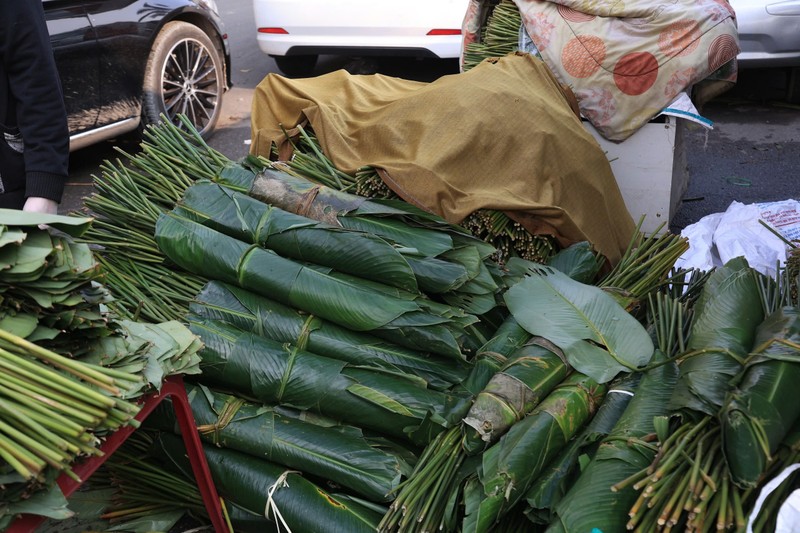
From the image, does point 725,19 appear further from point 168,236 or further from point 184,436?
point 184,436

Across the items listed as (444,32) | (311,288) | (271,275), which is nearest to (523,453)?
(311,288)

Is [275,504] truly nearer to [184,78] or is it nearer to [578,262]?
[578,262]

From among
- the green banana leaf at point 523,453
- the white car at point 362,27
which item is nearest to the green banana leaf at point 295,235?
the green banana leaf at point 523,453

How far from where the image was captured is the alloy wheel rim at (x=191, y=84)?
5629 mm

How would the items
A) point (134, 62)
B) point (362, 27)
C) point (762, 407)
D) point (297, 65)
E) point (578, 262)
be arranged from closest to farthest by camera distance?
point (762, 407) → point (578, 262) → point (134, 62) → point (362, 27) → point (297, 65)

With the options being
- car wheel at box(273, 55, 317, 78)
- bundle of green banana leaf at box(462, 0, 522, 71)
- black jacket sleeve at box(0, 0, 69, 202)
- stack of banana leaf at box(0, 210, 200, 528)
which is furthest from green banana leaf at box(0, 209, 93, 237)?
car wheel at box(273, 55, 317, 78)

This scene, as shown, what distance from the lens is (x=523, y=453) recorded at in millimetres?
1939

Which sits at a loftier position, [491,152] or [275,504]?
[491,152]

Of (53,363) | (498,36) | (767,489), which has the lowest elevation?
(767,489)

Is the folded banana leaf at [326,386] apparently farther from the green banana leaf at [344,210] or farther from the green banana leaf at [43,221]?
the green banana leaf at [43,221]

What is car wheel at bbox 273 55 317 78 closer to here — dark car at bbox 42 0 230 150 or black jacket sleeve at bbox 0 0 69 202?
dark car at bbox 42 0 230 150

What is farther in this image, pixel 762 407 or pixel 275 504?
pixel 275 504

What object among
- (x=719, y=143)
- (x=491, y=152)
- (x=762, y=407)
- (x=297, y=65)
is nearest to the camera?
(x=762, y=407)

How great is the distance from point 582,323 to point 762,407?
0.77 m
